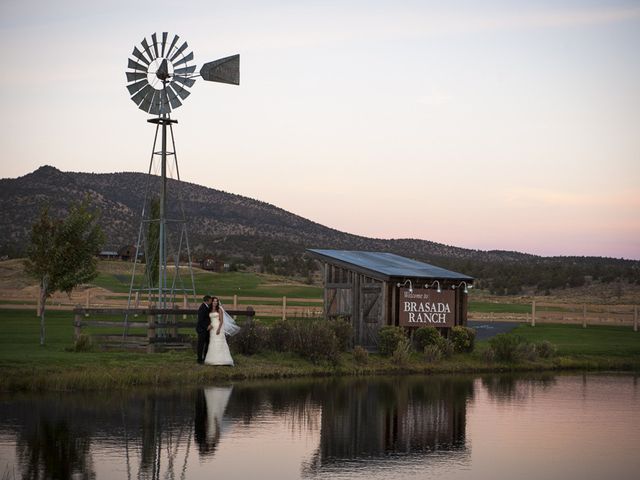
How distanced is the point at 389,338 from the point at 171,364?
8119mm

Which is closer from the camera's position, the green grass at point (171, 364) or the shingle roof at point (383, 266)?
the green grass at point (171, 364)

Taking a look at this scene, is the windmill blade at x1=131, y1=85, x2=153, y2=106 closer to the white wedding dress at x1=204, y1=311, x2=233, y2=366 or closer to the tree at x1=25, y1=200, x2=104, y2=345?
the tree at x1=25, y1=200, x2=104, y2=345

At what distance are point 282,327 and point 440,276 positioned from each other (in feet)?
23.1

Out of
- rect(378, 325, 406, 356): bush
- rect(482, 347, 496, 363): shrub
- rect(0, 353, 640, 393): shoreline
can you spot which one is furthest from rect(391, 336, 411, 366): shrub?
rect(482, 347, 496, 363): shrub

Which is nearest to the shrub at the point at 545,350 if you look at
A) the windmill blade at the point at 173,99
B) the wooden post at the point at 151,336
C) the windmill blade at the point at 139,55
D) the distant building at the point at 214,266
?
the wooden post at the point at 151,336

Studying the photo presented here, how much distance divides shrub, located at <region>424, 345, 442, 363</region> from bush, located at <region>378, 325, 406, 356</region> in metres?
0.89

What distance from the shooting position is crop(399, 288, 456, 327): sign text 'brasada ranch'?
3397 cm

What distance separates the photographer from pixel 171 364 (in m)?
26.9

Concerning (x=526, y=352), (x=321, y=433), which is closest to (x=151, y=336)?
(x=321, y=433)

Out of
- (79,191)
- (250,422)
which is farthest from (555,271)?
(250,422)

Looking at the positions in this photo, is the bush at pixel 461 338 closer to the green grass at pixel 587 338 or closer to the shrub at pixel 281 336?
the green grass at pixel 587 338

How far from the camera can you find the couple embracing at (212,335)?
89.9 ft

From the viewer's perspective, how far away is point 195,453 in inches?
639

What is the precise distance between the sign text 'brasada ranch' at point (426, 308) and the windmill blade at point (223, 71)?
345 inches
